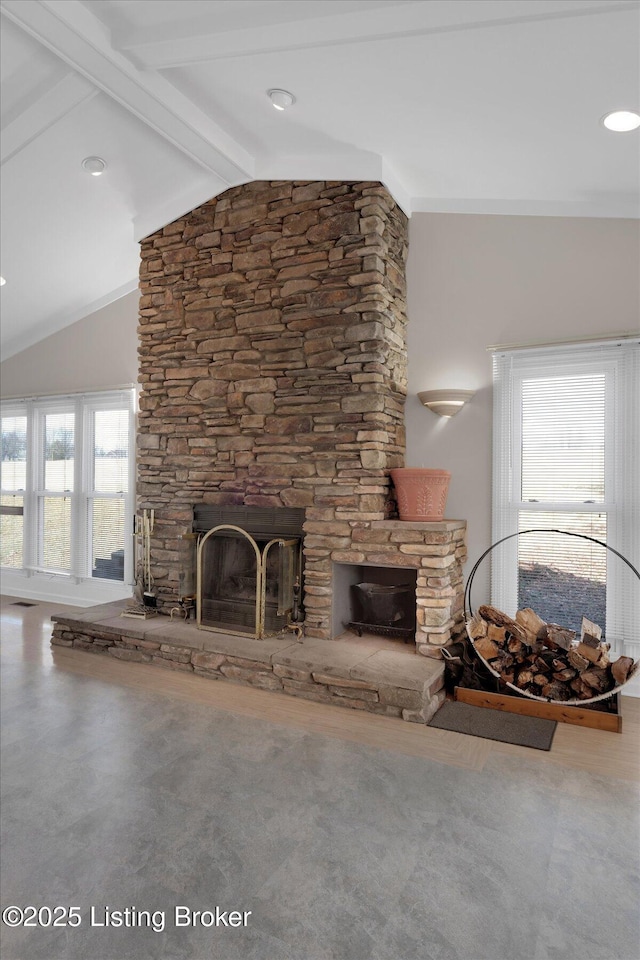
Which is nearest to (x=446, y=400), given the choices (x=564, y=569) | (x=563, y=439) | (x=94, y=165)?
(x=563, y=439)

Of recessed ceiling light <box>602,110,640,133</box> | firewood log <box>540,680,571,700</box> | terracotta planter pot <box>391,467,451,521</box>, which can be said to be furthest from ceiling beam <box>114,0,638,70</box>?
firewood log <box>540,680,571,700</box>

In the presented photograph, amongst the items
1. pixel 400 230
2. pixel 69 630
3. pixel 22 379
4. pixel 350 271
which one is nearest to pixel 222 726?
pixel 69 630

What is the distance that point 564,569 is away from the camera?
374cm

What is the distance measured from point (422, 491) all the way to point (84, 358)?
3.79m

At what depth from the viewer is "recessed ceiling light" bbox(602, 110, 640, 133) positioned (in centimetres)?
279

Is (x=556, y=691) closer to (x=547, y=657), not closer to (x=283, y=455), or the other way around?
(x=547, y=657)

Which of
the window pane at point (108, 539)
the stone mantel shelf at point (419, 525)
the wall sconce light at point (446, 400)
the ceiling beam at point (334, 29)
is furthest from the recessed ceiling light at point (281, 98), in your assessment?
the window pane at point (108, 539)

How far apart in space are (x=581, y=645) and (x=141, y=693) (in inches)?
97.0

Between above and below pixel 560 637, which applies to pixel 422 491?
above

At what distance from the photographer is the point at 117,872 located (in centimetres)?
194

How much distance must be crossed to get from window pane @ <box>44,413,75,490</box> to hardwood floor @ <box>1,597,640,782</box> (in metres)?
2.27

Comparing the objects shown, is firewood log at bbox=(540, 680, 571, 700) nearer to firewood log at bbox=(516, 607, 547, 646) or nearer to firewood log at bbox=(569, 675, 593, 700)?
firewood log at bbox=(569, 675, 593, 700)

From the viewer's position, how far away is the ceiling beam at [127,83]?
2648mm

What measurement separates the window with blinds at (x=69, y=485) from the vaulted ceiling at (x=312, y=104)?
1.70 metres
